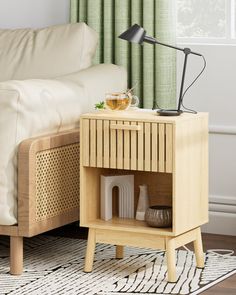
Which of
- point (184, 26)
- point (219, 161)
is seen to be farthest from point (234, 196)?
point (184, 26)

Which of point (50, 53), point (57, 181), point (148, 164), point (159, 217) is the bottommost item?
point (159, 217)

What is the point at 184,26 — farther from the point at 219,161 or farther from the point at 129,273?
the point at 129,273

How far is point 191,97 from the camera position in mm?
4289

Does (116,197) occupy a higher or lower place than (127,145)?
lower

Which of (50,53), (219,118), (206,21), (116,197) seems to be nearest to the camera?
(116,197)

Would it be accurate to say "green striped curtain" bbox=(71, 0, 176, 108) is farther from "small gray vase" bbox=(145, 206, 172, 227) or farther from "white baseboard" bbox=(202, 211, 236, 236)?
"small gray vase" bbox=(145, 206, 172, 227)

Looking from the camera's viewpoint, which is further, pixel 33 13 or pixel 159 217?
pixel 33 13

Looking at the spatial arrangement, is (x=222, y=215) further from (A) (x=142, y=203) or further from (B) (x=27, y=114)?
(B) (x=27, y=114)

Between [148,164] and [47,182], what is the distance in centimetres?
44

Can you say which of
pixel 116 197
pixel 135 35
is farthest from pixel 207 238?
pixel 135 35

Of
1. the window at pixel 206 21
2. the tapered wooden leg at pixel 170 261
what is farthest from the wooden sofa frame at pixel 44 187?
the window at pixel 206 21

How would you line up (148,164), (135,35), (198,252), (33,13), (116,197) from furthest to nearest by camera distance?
(33,13) < (116,197) < (198,252) < (135,35) < (148,164)

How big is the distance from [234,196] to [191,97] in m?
0.51

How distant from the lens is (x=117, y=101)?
11.7 feet
